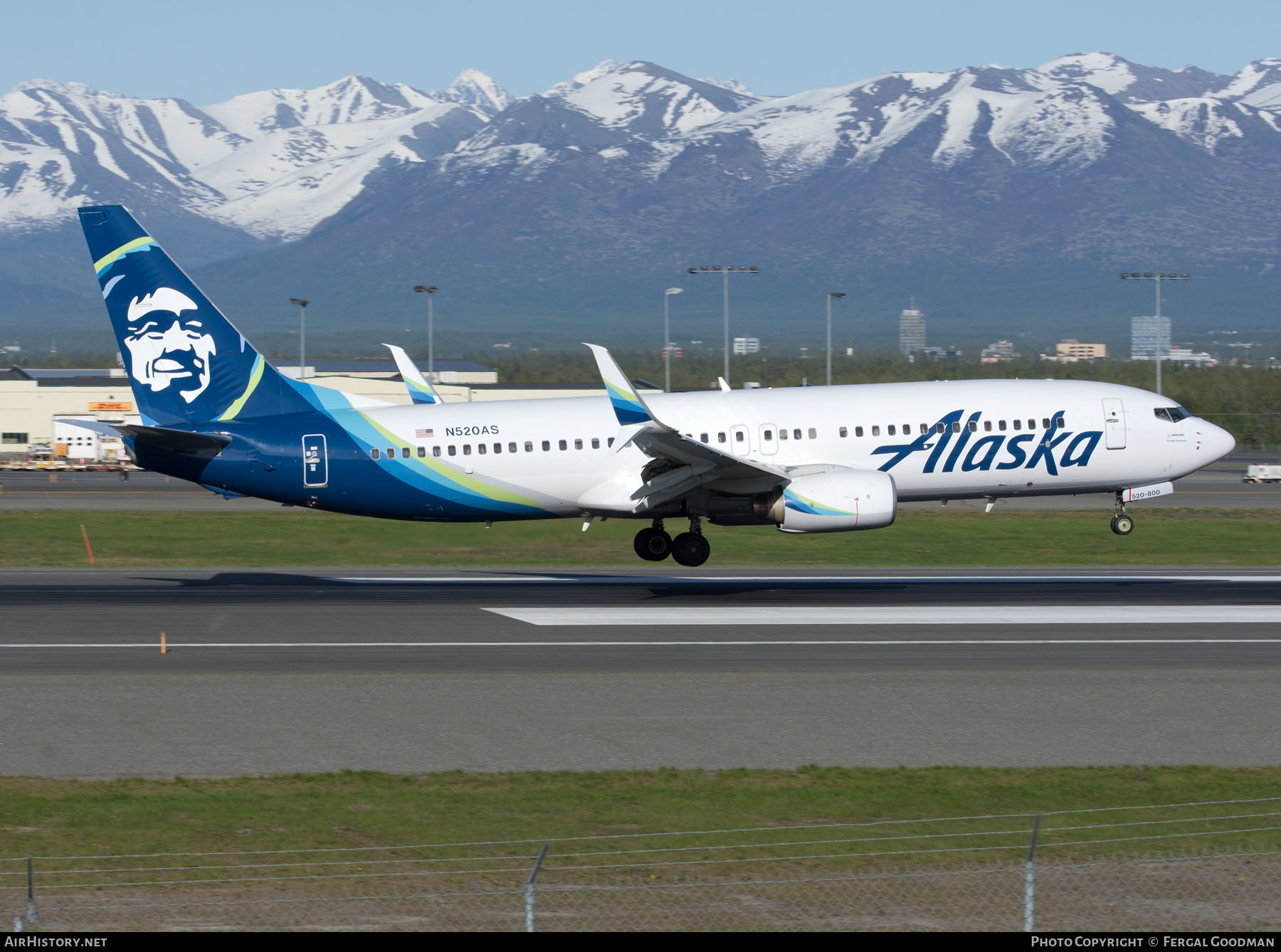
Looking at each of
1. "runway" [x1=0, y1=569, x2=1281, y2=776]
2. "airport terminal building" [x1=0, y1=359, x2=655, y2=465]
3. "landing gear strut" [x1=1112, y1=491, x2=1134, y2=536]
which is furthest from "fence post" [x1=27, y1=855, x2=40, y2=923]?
"airport terminal building" [x1=0, y1=359, x2=655, y2=465]

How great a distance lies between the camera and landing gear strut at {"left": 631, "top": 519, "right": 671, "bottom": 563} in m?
39.3

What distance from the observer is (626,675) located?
25.3 m

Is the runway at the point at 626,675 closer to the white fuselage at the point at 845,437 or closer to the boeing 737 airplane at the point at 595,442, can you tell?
the boeing 737 airplane at the point at 595,442

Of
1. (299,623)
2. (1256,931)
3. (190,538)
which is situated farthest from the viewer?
(190,538)

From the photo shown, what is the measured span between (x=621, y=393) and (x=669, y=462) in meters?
2.60

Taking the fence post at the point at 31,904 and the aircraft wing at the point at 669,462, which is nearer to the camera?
the fence post at the point at 31,904

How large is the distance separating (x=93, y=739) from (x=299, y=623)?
10.1 m

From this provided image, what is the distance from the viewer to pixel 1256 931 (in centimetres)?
1270

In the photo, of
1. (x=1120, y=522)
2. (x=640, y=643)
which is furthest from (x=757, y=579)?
(x=640, y=643)

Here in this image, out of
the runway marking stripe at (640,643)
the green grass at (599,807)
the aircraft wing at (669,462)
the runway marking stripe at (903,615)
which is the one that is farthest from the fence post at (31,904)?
the aircraft wing at (669,462)

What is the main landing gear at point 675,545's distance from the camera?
3834 cm

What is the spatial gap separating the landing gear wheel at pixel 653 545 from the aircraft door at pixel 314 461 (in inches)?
321

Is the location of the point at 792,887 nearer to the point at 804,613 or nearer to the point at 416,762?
the point at 416,762
